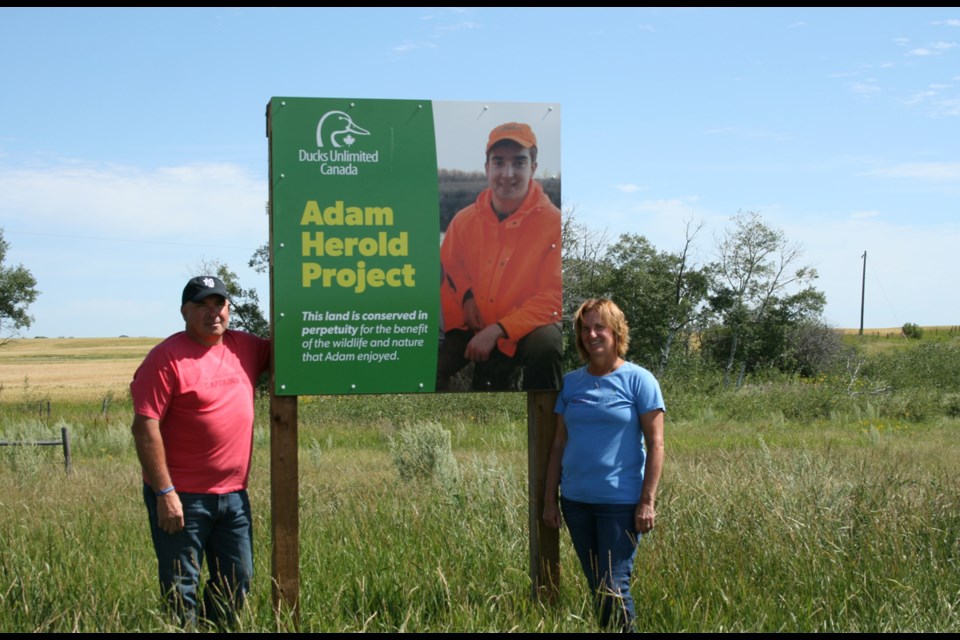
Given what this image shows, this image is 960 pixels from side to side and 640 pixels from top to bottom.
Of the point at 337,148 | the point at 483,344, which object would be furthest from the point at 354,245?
the point at 483,344

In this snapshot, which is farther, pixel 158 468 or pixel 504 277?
pixel 504 277

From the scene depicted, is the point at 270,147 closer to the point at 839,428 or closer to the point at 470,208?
the point at 470,208

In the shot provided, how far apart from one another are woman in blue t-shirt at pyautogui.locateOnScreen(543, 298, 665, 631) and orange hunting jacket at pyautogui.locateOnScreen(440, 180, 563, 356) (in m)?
0.38

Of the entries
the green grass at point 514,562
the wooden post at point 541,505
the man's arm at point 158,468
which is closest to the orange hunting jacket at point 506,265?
the wooden post at point 541,505

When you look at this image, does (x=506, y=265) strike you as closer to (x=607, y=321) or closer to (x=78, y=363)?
(x=607, y=321)

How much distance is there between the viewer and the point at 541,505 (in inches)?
200

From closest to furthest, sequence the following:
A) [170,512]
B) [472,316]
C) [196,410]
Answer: [170,512] → [196,410] → [472,316]

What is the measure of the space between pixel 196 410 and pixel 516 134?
2.21 metres

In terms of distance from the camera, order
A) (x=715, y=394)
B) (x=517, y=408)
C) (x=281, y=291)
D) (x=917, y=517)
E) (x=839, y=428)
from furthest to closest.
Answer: (x=715, y=394) → (x=517, y=408) → (x=839, y=428) → (x=917, y=517) → (x=281, y=291)

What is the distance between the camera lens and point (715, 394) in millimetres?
29938

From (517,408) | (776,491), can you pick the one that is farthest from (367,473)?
(517,408)

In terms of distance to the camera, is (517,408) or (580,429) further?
(517,408)

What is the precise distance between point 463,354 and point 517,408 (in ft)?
67.1

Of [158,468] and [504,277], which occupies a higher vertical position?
[504,277]
